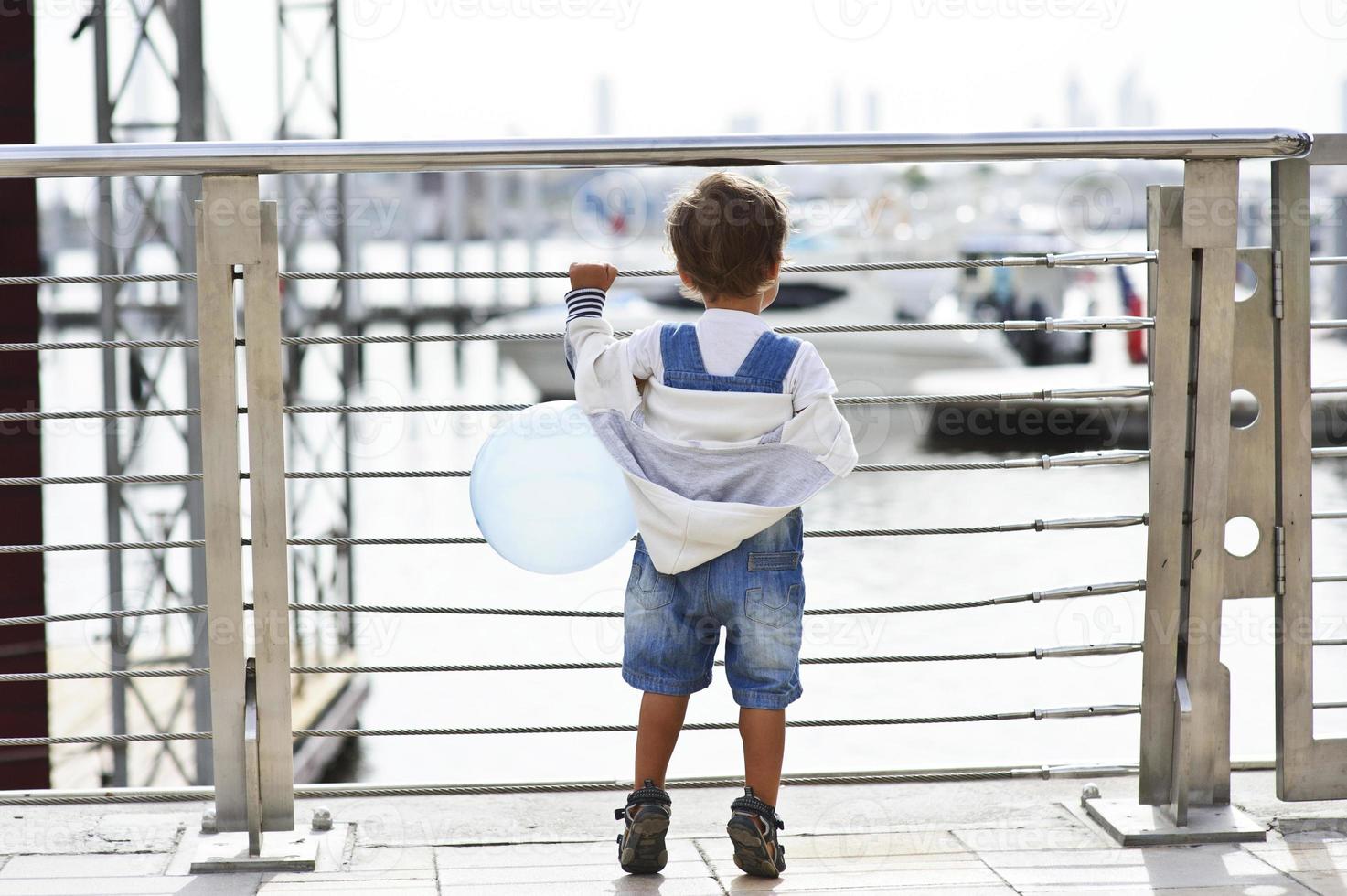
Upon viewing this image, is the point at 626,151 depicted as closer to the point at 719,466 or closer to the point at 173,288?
the point at 719,466

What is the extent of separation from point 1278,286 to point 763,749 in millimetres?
1199

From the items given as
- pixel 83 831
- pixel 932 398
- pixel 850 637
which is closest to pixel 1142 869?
pixel 932 398

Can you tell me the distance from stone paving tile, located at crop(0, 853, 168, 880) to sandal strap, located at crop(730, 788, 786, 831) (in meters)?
0.90

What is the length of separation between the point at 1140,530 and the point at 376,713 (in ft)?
19.1

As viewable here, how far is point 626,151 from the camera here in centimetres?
219

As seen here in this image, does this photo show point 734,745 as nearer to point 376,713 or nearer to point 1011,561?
point 376,713

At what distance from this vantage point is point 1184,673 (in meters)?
2.39

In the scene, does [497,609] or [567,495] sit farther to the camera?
[497,609]

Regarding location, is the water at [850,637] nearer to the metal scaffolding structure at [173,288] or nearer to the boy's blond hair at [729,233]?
the metal scaffolding structure at [173,288]

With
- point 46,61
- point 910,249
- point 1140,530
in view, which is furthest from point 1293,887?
point 910,249

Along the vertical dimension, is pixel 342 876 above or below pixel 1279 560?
below

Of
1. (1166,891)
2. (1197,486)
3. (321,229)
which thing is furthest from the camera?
(321,229)

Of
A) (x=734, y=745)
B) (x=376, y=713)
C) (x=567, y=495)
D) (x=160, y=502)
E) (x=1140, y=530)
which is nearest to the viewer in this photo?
(x=567, y=495)

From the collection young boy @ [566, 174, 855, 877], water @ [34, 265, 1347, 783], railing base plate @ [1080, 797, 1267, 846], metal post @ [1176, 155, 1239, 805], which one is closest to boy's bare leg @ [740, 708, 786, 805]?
young boy @ [566, 174, 855, 877]
